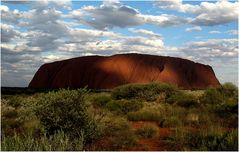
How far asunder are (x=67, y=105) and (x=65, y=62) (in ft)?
186

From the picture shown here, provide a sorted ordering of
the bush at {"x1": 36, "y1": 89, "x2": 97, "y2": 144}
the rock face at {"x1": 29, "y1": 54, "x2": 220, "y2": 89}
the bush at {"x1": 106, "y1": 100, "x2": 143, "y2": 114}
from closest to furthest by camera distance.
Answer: the bush at {"x1": 36, "y1": 89, "x2": 97, "y2": 144}
the bush at {"x1": 106, "y1": 100, "x2": 143, "y2": 114}
the rock face at {"x1": 29, "y1": 54, "x2": 220, "y2": 89}

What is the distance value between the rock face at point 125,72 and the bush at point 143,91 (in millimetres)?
26665

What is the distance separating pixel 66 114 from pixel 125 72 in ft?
161

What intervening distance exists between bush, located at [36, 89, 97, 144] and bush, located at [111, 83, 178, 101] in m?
17.2

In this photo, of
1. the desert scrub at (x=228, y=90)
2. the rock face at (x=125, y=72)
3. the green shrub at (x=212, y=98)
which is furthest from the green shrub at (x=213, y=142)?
the rock face at (x=125, y=72)

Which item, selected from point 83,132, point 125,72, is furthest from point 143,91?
point 125,72

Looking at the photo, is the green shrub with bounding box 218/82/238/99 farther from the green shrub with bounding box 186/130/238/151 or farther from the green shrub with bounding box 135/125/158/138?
the green shrub with bounding box 186/130/238/151

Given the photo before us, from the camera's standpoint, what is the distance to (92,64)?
6309 centimetres

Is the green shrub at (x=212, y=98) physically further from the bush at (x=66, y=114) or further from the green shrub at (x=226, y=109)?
the bush at (x=66, y=114)

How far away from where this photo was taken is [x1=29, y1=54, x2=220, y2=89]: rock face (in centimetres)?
5875

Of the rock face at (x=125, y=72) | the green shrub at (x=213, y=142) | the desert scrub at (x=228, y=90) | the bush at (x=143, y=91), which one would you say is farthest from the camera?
the rock face at (x=125, y=72)

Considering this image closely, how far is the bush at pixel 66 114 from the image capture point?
10.5m

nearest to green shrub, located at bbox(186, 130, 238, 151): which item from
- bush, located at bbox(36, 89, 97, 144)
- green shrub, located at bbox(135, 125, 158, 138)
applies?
green shrub, located at bbox(135, 125, 158, 138)

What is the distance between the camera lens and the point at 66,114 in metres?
10.6
